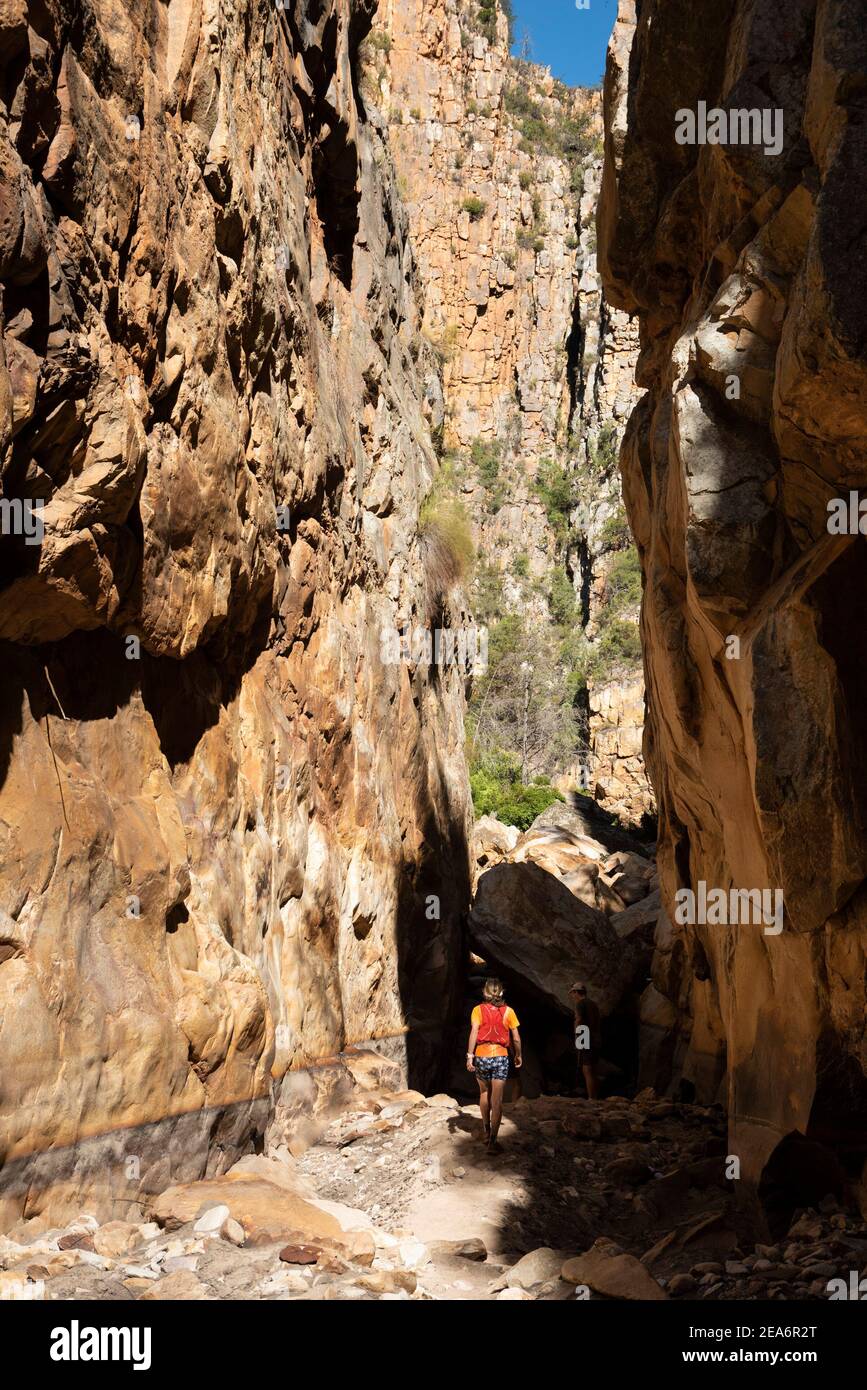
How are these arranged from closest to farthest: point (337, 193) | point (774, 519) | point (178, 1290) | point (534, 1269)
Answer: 1. point (178, 1290)
2. point (534, 1269)
3. point (774, 519)
4. point (337, 193)

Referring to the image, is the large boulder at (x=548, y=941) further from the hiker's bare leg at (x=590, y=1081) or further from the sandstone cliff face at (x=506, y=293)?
the sandstone cliff face at (x=506, y=293)

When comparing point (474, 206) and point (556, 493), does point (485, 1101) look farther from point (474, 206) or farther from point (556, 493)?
point (474, 206)

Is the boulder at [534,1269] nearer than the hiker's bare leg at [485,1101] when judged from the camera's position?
Yes

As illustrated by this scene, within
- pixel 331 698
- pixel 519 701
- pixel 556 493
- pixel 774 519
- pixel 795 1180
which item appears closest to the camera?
pixel 795 1180

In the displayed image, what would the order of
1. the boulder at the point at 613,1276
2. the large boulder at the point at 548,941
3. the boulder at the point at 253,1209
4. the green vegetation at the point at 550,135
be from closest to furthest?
the boulder at the point at 613,1276
the boulder at the point at 253,1209
the large boulder at the point at 548,941
the green vegetation at the point at 550,135

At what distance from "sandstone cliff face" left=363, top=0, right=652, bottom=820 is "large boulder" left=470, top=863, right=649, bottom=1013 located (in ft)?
105

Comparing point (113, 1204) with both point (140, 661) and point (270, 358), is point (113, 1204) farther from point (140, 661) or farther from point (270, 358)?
point (270, 358)

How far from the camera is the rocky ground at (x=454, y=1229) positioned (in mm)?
5426

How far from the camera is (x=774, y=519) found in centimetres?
770

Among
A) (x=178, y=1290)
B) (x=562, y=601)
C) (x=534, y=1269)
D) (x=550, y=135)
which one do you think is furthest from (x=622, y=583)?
(x=178, y=1290)

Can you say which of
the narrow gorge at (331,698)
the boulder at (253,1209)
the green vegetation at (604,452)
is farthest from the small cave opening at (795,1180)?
the green vegetation at (604,452)

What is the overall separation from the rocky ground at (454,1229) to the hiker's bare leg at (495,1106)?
0.22 metres

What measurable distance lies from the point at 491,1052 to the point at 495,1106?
1.64ft

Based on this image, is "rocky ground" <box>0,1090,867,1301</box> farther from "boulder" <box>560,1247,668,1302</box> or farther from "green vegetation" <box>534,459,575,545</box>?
"green vegetation" <box>534,459,575,545</box>
